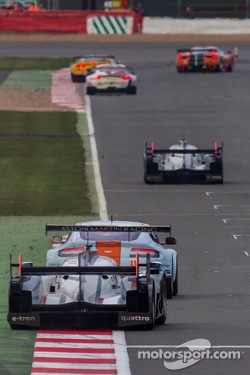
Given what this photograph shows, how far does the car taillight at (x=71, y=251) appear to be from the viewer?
2577cm

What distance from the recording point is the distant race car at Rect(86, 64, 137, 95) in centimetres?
7644

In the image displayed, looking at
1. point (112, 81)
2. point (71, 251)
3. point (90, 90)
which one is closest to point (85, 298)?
point (71, 251)

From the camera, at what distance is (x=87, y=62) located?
82812mm

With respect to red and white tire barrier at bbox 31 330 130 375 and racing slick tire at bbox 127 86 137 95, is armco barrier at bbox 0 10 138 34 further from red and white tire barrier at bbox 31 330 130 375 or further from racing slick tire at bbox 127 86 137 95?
red and white tire barrier at bbox 31 330 130 375

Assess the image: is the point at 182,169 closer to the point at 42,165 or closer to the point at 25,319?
the point at 42,165

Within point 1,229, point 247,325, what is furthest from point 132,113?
point 247,325

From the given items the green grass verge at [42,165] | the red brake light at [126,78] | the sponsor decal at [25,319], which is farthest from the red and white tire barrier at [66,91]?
the sponsor decal at [25,319]

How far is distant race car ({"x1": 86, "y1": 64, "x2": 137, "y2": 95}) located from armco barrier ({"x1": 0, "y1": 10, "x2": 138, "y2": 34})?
3664cm

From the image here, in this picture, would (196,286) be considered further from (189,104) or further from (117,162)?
(189,104)

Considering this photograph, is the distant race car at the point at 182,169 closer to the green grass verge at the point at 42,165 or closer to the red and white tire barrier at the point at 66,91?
the green grass verge at the point at 42,165

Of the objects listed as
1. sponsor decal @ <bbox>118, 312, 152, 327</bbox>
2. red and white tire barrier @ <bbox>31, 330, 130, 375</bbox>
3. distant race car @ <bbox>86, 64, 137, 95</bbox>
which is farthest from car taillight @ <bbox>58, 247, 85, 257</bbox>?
distant race car @ <bbox>86, 64, 137, 95</bbox>

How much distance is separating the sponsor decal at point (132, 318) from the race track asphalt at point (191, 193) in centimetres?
18

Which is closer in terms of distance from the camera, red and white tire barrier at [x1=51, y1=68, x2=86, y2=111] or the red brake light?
red and white tire barrier at [x1=51, y1=68, x2=86, y2=111]

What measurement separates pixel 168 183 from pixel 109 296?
25.4m
